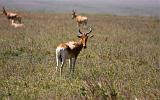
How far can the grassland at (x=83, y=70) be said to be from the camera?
9.05m

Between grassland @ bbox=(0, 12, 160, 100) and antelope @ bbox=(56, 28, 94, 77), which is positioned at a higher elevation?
antelope @ bbox=(56, 28, 94, 77)

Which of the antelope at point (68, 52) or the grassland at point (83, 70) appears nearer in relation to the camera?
the grassland at point (83, 70)

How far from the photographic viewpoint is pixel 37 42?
18.7 meters

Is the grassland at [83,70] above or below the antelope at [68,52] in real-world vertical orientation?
below

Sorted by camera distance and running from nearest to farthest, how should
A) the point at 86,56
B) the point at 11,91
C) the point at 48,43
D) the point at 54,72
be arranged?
the point at 11,91, the point at 54,72, the point at 86,56, the point at 48,43

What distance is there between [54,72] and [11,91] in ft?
10.3

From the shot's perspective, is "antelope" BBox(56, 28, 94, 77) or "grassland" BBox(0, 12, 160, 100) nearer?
"grassland" BBox(0, 12, 160, 100)

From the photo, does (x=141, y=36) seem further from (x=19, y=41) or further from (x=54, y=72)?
(x=54, y=72)

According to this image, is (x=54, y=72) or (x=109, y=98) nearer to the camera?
(x=109, y=98)

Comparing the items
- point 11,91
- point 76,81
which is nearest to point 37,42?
point 76,81

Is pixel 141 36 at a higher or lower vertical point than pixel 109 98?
lower

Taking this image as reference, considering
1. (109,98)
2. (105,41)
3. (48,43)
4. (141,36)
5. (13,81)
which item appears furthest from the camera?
(141,36)

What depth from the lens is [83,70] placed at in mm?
12859

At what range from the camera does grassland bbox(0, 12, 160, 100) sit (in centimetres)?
905
